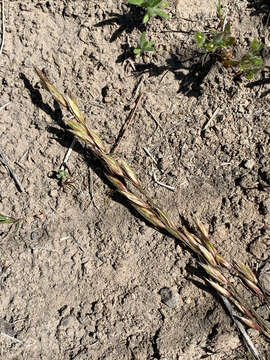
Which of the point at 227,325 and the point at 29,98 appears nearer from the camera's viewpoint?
the point at 227,325

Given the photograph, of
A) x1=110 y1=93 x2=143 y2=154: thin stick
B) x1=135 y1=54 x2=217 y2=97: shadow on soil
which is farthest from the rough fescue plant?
x1=110 y1=93 x2=143 y2=154: thin stick

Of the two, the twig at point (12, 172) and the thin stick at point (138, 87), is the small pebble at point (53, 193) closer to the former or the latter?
the twig at point (12, 172)

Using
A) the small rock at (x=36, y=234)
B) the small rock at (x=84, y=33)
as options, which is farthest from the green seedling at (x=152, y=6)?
the small rock at (x=36, y=234)

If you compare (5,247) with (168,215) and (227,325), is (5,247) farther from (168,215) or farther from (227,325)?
(227,325)

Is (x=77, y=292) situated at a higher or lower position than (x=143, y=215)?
lower

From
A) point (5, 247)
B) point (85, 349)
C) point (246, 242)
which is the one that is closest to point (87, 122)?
point (5, 247)

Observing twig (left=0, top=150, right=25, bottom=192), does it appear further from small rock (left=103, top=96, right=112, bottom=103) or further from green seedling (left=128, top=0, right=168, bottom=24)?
green seedling (left=128, top=0, right=168, bottom=24)

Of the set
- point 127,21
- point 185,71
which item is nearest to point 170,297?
point 185,71

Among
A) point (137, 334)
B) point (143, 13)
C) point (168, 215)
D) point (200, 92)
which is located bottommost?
point (137, 334)
